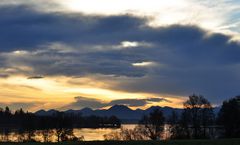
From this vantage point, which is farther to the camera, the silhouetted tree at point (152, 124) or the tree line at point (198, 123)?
the silhouetted tree at point (152, 124)

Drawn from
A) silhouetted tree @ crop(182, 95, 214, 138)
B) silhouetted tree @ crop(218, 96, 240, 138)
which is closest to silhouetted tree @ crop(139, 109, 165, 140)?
silhouetted tree @ crop(182, 95, 214, 138)

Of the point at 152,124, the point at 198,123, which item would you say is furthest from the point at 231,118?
the point at 152,124

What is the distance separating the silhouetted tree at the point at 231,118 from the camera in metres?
83.9

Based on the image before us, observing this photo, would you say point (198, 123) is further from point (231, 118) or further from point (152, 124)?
point (152, 124)

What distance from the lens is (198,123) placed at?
87.7 metres

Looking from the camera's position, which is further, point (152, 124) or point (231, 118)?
point (152, 124)

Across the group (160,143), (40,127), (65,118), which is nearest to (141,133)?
(65,118)

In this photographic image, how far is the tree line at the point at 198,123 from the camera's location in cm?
8525

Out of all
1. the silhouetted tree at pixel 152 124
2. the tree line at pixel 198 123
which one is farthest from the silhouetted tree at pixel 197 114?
the silhouetted tree at pixel 152 124

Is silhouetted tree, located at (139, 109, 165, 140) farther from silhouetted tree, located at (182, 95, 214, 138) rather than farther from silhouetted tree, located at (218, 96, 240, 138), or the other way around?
silhouetted tree, located at (218, 96, 240, 138)

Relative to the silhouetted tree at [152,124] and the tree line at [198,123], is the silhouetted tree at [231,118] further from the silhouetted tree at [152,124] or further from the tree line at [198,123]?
the silhouetted tree at [152,124]

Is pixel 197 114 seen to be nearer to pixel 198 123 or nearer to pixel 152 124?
pixel 198 123

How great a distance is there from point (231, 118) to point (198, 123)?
657cm

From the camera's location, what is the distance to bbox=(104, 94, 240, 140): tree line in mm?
85250
